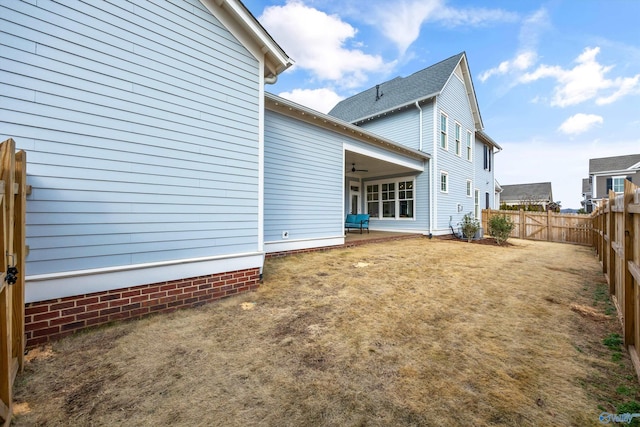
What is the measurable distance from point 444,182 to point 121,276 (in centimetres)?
1272

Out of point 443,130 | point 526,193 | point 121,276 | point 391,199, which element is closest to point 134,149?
point 121,276

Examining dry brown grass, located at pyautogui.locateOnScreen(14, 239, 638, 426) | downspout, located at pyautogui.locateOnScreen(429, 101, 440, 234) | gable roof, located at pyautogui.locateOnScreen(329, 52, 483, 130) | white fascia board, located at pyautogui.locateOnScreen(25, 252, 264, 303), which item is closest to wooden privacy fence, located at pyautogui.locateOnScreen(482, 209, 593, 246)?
downspout, located at pyautogui.locateOnScreen(429, 101, 440, 234)

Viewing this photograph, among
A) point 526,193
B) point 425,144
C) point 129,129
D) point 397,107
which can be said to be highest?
point 397,107

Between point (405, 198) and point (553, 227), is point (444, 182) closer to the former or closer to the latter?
point (405, 198)

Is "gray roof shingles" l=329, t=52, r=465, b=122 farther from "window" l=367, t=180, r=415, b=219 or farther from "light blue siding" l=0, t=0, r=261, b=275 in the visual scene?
"light blue siding" l=0, t=0, r=261, b=275

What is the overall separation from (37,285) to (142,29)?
3.49m

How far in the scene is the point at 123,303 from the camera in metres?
3.21

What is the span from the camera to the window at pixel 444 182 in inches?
468

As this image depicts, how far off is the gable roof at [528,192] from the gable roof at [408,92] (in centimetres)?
2650

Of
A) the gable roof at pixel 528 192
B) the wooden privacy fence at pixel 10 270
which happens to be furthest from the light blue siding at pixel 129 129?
the gable roof at pixel 528 192

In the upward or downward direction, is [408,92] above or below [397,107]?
above

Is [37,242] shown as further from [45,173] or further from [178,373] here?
Answer: [178,373]

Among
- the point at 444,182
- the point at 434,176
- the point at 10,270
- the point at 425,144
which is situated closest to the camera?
the point at 10,270

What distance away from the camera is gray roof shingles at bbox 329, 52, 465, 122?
1180 cm
